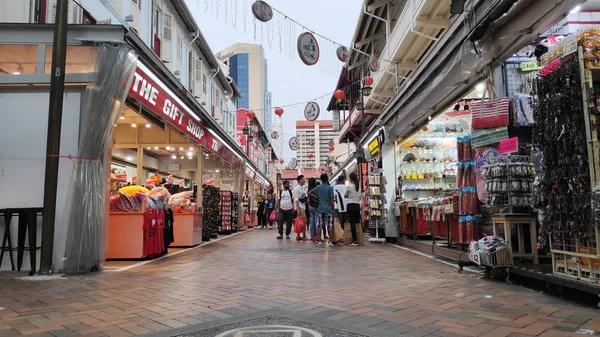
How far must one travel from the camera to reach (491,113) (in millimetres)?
5586

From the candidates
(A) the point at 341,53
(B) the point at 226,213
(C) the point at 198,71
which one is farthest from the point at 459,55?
(C) the point at 198,71

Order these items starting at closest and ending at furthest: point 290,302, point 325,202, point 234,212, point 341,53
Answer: point 290,302, point 325,202, point 341,53, point 234,212

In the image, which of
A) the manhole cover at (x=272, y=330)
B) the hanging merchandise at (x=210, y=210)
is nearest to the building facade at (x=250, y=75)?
the hanging merchandise at (x=210, y=210)

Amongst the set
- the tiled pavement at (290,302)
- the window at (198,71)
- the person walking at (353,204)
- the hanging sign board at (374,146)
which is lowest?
the tiled pavement at (290,302)

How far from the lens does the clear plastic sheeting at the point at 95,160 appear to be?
5777mm

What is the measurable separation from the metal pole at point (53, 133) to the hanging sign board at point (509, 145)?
6.01 metres

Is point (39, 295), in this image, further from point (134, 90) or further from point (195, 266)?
point (134, 90)

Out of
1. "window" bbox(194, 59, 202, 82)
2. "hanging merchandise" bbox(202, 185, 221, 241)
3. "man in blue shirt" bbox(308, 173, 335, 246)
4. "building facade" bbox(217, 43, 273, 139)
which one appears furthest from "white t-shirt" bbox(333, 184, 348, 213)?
"building facade" bbox(217, 43, 273, 139)

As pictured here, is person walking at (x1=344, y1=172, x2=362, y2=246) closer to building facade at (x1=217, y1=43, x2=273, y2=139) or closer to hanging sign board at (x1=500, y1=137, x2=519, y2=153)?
hanging sign board at (x1=500, y1=137, x2=519, y2=153)

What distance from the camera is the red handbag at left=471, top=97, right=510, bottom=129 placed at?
17.9 feet

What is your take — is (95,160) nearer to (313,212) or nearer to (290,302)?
(290,302)

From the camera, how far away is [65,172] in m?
6.07

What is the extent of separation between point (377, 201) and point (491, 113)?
232 inches

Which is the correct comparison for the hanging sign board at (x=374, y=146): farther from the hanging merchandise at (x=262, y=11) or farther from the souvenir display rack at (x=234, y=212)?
the souvenir display rack at (x=234, y=212)
